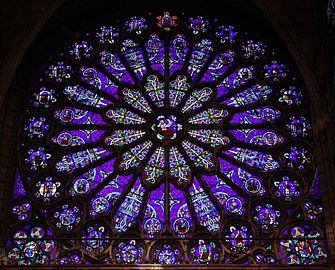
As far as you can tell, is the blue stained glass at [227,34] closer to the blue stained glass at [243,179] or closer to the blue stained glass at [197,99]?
the blue stained glass at [197,99]

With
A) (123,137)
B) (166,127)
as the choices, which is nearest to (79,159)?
(123,137)

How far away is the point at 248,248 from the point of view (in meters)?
12.1

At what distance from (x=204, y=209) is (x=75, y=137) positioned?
2.52m

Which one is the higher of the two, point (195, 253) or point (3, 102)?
point (3, 102)

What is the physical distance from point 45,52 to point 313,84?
4.77m

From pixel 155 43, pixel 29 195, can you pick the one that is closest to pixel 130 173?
pixel 29 195

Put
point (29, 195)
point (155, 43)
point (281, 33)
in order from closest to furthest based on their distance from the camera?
1. point (29, 195)
2. point (281, 33)
3. point (155, 43)

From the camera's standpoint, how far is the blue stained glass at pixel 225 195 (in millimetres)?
12539

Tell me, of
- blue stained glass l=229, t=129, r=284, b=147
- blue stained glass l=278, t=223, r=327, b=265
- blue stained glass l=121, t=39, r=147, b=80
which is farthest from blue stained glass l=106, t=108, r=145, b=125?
blue stained glass l=278, t=223, r=327, b=265

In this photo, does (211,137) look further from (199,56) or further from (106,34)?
(106,34)

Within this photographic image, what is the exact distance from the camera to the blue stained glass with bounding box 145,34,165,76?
46.4 ft

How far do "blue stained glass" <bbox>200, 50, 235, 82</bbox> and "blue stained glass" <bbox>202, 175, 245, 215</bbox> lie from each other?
6.63 ft

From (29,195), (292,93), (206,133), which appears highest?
(292,93)

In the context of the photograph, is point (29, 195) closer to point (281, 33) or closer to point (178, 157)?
point (178, 157)
